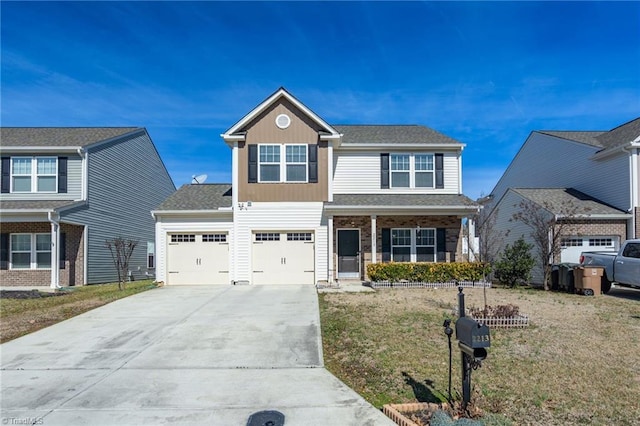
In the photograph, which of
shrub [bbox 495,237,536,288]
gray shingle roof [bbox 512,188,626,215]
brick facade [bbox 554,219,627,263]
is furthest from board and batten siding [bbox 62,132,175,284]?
brick facade [bbox 554,219,627,263]

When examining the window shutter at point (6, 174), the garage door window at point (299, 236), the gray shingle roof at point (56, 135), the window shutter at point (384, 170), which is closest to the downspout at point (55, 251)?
the window shutter at point (6, 174)

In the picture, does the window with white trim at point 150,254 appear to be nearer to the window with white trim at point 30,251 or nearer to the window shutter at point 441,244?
the window with white trim at point 30,251

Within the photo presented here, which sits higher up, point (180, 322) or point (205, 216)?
point (205, 216)

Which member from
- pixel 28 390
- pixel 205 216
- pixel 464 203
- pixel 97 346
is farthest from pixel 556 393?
pixel 205 216

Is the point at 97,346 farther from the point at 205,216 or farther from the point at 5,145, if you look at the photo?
the point at 5,145

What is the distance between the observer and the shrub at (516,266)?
53.9ft

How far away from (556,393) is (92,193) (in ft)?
65.2

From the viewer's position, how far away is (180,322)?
33.1ft

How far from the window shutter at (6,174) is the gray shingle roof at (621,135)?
25.5 m

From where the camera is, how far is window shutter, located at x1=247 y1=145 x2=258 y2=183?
17.5 metres

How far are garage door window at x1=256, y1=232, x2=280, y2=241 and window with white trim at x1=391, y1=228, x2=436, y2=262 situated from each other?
4.70 meters

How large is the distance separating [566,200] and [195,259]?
619 inches

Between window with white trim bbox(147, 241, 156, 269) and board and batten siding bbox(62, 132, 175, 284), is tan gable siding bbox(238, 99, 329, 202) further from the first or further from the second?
window with white trim bbox(147, 241, 156, 269)

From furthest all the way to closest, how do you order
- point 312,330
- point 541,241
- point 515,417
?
1. point 541,241
2. point 312,330
3. point 515,417
